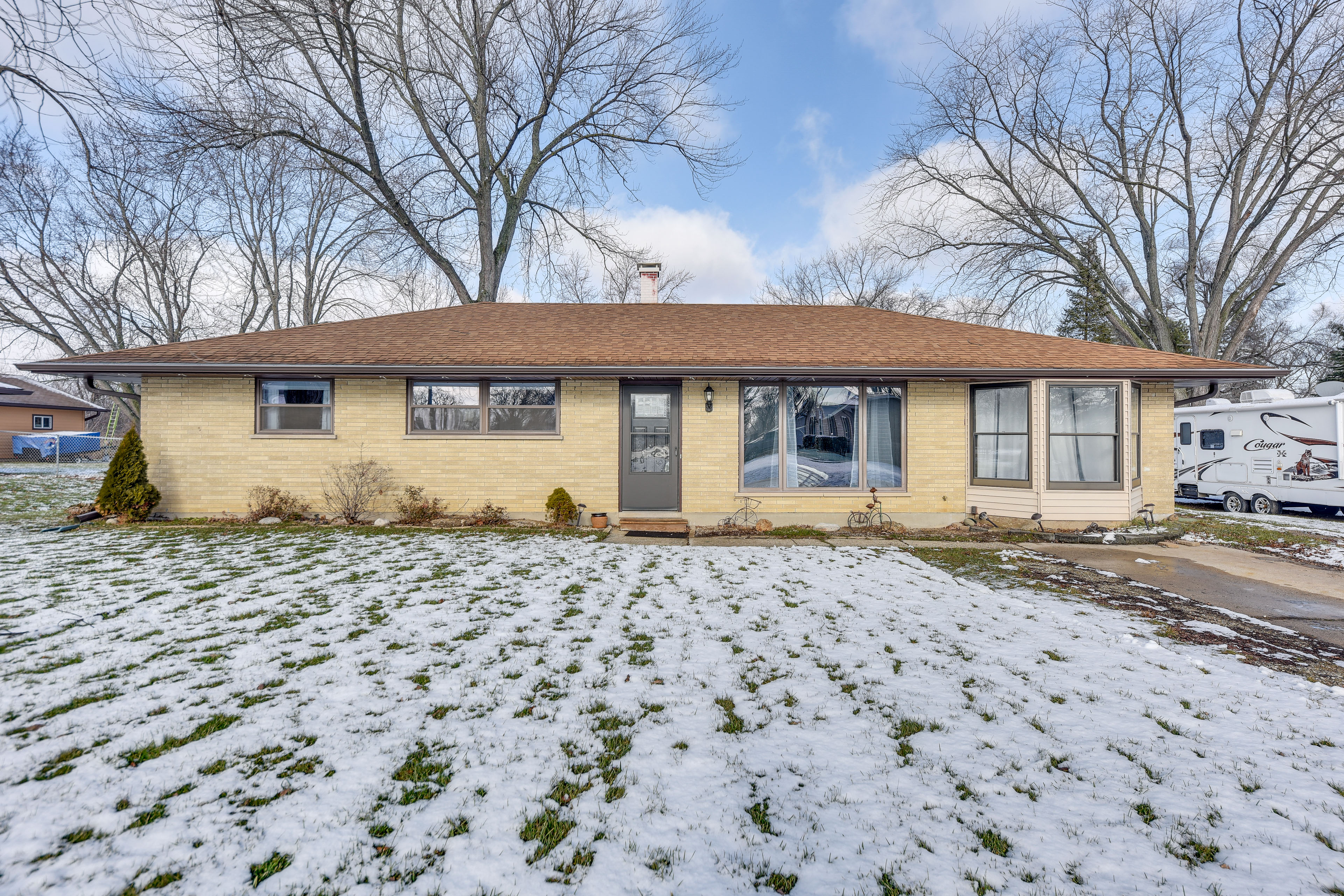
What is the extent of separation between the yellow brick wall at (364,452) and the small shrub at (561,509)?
0.24m

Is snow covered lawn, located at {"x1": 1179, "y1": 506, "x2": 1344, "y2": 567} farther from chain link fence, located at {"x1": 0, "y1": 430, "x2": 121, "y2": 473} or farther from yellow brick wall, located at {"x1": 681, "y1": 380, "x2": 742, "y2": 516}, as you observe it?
chain link fence, located at {"x1": 0, "y1": 430, "x2": 121, "y2": 473}

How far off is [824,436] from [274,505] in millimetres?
9396

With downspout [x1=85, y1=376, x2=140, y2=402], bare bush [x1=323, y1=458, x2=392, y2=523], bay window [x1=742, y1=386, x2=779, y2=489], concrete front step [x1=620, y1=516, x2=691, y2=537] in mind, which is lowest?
concrete front step [x1=620, y1=516, x2=691, y2=537]

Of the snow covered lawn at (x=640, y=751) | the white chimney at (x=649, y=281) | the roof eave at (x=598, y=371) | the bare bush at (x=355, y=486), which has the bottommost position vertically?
the snow covered lawn at (x=640, y=751)

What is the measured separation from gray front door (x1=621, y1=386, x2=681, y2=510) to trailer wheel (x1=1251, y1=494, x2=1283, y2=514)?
12716mm

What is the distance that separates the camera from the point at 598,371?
8938mm

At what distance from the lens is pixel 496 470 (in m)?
9.34

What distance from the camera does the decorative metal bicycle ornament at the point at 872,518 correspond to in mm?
9188

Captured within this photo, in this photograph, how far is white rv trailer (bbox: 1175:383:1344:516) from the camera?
10.3 metres

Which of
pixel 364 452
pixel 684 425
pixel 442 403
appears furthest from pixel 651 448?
pixel 364 452

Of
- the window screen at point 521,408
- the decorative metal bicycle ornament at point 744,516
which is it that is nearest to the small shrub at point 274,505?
the window screen at point 521,408

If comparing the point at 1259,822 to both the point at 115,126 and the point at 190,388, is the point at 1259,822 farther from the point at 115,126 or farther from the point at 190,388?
the point at 190,388

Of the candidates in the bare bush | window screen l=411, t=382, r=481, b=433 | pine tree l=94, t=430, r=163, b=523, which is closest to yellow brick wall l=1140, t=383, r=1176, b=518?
window screen l=411, t=382, r=481, b=433

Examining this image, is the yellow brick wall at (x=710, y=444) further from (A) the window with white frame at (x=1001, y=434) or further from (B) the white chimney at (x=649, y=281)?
(B) the white chimney at (x=649, y=281)
